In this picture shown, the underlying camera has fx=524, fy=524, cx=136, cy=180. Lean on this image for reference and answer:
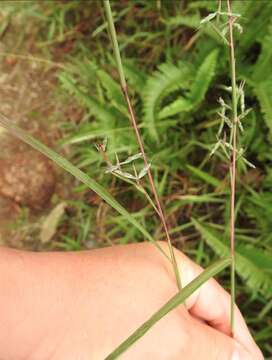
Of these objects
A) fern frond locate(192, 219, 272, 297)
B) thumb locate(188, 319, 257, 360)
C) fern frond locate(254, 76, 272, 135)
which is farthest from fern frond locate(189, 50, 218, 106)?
thumb locate(188, 319, 257, 360)

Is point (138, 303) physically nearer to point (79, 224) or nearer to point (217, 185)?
point (217, 185)

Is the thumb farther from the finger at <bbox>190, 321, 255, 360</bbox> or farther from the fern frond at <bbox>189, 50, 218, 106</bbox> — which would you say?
the fern frond at <bbox>189, 50, 218, 106</bbox>

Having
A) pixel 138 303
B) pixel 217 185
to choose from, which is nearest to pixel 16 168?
pixel 217 185

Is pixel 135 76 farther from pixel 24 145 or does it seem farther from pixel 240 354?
pixel 240 354

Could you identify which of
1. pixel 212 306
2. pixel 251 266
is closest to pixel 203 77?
pixel 251 266

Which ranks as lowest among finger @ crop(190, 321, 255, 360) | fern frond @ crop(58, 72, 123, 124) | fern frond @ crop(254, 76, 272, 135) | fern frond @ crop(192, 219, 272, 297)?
fern frond @ crop(192, 219, 272, 297)

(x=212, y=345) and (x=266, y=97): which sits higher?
(x=266, y=97)

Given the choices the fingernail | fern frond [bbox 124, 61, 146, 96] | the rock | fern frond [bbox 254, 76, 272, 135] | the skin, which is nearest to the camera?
the skin

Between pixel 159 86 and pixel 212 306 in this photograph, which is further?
pixel 159 86
